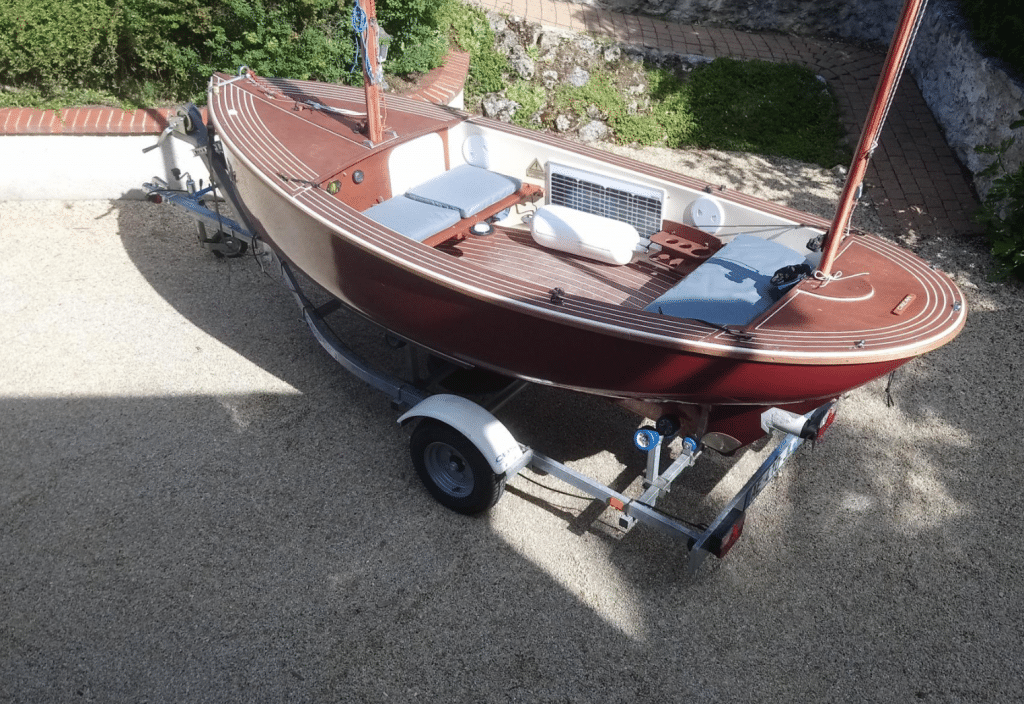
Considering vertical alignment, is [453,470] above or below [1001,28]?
below

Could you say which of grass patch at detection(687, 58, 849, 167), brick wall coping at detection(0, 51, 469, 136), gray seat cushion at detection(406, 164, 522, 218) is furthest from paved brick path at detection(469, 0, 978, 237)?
gray seat cushion at detection(406, 164, 522, 218)

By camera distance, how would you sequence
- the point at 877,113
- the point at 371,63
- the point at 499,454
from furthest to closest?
the point at 371,63 < the point at 499,454 < the point at 877,113

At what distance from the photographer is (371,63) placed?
14.8 feet

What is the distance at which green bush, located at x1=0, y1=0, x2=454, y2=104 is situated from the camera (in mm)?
6508

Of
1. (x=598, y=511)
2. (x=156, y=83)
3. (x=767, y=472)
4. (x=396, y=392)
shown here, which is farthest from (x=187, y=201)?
(x=767, y=472)

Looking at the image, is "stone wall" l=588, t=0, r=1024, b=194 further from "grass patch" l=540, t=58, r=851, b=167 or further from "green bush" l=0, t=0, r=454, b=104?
"green bush" l=0, t=0, r=454, b=104

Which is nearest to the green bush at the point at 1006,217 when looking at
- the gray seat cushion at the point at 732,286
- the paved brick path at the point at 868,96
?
the paved brick path at the point at 868,96

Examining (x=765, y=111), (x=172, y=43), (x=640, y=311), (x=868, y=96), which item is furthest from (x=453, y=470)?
(x=868, y=96)

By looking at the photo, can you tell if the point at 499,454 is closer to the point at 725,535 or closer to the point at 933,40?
the point at 725,535

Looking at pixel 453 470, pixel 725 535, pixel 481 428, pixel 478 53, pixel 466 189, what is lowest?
pixel 453 470

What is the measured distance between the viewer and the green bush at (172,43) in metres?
6.51

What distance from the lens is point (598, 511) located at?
13.7ft

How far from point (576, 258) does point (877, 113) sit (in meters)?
1.78

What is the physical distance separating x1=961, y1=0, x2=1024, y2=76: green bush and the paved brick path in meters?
0.75
